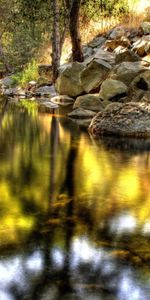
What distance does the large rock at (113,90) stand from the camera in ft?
53.4

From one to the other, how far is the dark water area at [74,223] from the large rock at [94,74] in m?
9.35

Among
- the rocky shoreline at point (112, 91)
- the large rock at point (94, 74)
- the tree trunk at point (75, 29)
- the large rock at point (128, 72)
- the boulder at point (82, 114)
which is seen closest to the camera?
the rocky shoreline at point (112, 91)

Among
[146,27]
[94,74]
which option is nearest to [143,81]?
[94,74]

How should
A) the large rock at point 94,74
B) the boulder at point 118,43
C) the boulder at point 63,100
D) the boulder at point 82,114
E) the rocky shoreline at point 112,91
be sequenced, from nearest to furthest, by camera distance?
the rocky shoreline at point 112,91 → the boulder at point 82,114 → the large rock at point 94,74 → the boulder at point 63,100 → the boulder at point 118,43

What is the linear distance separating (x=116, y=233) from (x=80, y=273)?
1056 millimetres

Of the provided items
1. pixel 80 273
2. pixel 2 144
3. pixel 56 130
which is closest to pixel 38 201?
pixel 80 273

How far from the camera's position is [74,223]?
525 centimetres

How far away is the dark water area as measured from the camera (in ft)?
12.6

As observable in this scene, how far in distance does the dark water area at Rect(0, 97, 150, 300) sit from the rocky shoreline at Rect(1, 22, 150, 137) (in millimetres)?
1828

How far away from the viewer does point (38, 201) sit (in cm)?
605

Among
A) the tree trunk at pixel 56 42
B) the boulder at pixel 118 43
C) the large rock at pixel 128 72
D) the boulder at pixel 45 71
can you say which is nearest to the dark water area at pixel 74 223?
the large rock at pixel 128 72

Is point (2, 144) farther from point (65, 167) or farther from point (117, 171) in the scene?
point (117, 171)

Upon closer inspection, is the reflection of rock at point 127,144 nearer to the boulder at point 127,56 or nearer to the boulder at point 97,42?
the boulder at point 127,56

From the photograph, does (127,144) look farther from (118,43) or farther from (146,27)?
(146,27)
